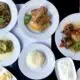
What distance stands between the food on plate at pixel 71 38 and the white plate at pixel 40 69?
84 mm

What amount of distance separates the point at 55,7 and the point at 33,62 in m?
0.30

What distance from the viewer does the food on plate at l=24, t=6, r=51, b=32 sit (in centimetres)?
145

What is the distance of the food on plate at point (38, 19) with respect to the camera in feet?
4.75

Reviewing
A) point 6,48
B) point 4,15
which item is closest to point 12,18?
point 4,15

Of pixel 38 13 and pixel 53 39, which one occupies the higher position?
pixel 38 13

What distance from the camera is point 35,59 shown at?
56.6 inches

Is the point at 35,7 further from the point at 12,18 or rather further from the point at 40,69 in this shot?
the point at 40,69

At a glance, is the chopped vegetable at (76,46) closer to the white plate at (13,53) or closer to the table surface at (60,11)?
the table surface at (60,11)

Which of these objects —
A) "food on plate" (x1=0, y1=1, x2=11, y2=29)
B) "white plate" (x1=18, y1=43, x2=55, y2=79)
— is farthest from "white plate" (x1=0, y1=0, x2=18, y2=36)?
"white plate" (x1=18, y1=43, x2=55, y2=79)

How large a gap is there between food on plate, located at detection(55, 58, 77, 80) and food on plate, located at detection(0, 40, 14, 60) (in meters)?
0.26

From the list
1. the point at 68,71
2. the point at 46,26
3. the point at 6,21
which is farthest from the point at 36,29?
the point at 68,71

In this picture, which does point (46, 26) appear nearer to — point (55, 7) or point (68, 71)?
point (55, 7)

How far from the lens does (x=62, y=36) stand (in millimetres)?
1447

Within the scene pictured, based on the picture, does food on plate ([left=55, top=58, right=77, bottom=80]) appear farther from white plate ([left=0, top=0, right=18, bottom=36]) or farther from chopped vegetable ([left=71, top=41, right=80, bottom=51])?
white plate ([left=0, top=0, right=18, bottom=36])
